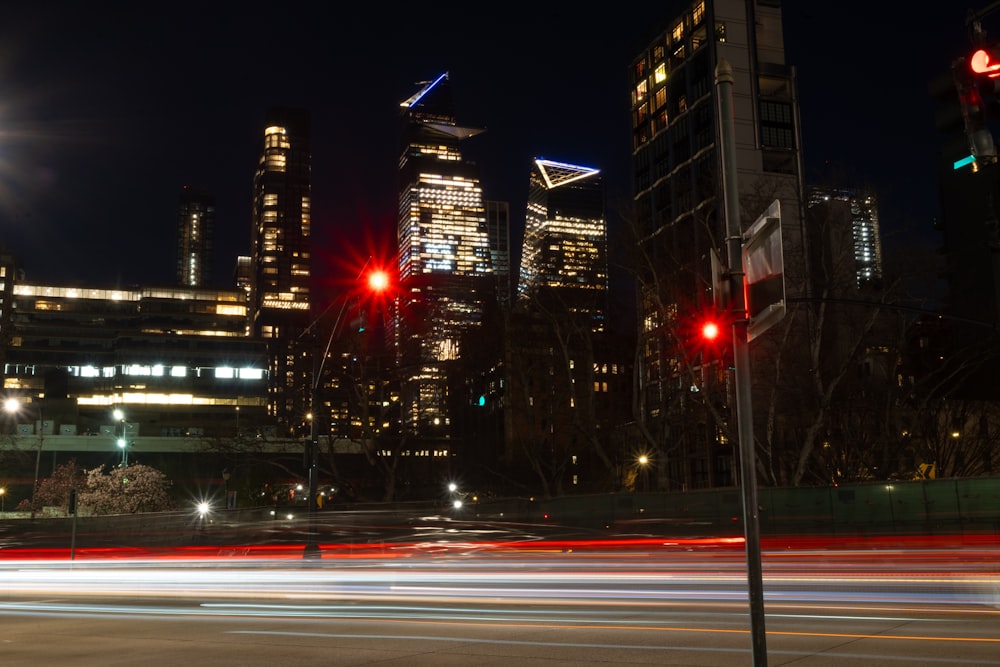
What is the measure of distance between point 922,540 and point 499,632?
1278 cm

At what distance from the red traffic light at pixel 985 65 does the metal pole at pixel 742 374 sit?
218 cm

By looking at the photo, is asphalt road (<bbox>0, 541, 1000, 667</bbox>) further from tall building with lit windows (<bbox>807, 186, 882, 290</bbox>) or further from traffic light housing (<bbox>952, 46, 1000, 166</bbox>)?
tall building with lit windows (<bbox>807, 186, 882, 290</bbox>)

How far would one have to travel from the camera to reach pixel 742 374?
22.6 ft

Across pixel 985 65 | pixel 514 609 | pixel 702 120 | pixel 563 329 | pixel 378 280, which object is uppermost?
pixel 702 120

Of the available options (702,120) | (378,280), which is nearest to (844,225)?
(378,280)

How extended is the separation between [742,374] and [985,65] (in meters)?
3.56

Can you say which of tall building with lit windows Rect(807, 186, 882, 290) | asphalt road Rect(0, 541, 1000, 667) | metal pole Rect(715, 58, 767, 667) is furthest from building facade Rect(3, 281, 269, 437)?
metal pole Rect(715, 58, 767, 667)

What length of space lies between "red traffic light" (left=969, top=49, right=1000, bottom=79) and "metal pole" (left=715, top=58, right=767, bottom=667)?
2179 millimetres

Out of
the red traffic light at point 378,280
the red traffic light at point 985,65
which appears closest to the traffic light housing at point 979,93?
the red traffic light at point 985,65

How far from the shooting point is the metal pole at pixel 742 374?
6480 millimetres

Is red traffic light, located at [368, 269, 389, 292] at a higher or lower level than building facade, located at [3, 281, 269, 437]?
lower

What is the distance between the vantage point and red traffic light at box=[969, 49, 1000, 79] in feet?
25.6

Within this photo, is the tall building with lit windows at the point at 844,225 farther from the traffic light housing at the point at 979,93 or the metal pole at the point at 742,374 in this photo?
the metal pole at the point at 742,374

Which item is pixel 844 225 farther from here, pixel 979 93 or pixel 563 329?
pixel 979 93
